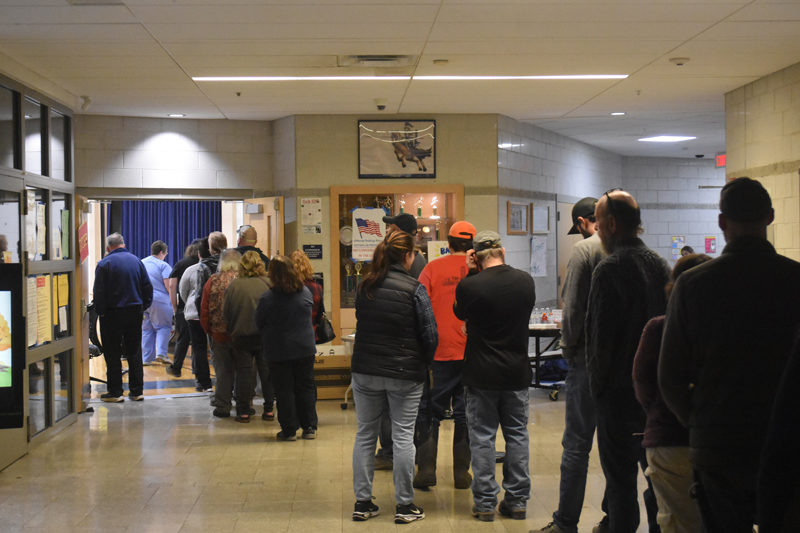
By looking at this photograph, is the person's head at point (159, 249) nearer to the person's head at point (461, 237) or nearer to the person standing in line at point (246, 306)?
the person standing in line at point (246, 306)

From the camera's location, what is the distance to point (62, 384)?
299 inches

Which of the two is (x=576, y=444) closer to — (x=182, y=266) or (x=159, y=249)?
(x=182, y=266)

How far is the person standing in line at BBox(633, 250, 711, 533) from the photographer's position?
2850 mm

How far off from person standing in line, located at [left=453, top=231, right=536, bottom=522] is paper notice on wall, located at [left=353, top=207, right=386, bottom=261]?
16.4ft

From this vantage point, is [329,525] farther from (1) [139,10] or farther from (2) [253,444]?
(1) [139,10]

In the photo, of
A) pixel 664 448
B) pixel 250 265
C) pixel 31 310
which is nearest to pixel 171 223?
pixel 250 265

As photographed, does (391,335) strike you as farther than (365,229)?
No

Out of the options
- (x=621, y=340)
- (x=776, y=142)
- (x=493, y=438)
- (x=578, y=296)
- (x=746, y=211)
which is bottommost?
(x=493, y=438)

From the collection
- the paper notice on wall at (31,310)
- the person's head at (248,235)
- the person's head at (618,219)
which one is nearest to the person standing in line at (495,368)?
the person's head at (618,219)

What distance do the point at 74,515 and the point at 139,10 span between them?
304 centimetres

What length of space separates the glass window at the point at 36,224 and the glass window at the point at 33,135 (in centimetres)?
21

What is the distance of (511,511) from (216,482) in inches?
80.4

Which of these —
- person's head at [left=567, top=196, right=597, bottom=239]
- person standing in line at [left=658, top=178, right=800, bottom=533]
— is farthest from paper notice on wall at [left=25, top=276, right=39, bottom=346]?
person standing in line at [left=658, top=178, right=800, bottom=533]

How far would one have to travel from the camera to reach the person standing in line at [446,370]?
531 cm
